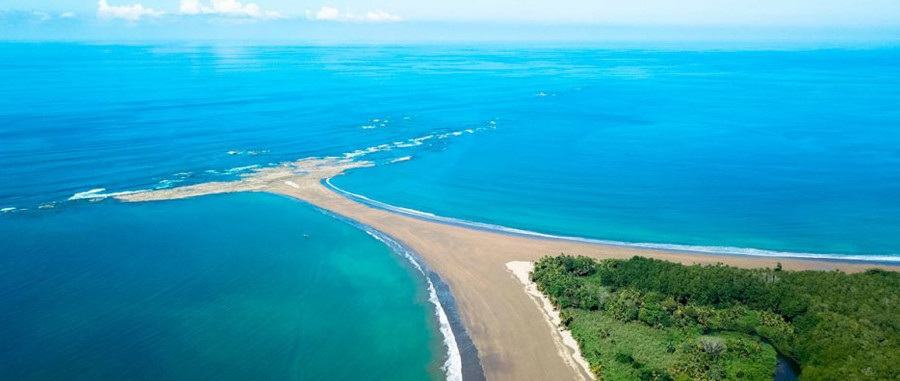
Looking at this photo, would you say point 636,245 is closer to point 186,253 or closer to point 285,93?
point 186,253

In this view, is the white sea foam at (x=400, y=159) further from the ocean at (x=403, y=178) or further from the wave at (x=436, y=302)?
the wave at (x=436, y=302)

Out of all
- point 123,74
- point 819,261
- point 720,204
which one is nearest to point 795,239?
point 819,261

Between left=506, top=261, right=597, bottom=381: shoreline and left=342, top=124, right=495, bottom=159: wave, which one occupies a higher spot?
left=342, top=124, right=495, bottom=159: wave

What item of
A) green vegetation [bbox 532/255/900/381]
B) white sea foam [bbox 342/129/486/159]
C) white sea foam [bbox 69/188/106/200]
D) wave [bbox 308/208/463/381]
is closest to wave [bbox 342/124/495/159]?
white sea foam [bbox 342/129/486/159]

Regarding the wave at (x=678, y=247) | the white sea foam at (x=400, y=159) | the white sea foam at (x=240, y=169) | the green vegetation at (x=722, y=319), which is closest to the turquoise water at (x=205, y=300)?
the wave at (x=678, y=247)

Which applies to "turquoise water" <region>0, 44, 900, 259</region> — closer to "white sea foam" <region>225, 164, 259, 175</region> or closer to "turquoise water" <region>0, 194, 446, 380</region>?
"white sea foam" <region>225, 164, 259, 175</region>

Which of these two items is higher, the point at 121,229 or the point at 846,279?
the point at 846,279
